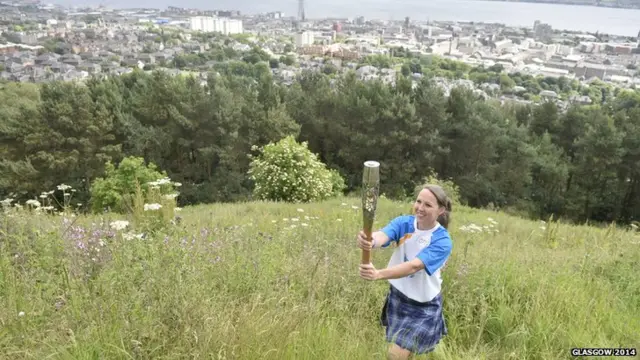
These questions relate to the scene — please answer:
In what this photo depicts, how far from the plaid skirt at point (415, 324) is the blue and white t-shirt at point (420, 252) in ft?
0.26

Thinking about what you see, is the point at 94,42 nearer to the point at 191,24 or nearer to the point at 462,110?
the point at 191,24

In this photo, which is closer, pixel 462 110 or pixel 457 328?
pixel 457 328

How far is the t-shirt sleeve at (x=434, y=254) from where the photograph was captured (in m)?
2.62

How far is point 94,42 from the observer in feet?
277

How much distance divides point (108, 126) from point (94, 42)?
76.9 m

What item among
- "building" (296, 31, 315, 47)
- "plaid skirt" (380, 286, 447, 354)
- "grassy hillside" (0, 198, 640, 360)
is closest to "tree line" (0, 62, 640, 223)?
"grassy hillside" (0, 198, 640, 360)

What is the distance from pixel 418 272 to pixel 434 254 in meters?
0.20

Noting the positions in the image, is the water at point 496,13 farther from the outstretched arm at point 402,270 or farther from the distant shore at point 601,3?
the outstretched arm at point 402,270

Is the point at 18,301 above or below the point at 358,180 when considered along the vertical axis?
above

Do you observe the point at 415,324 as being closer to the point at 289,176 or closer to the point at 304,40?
the point at 289,176

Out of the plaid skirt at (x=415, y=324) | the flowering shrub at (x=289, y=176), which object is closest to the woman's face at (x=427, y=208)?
the plaid skirt at (x=415, y=324)

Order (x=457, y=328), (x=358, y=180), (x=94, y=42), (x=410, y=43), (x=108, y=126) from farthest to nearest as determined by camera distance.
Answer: (x=410, y=43)
(x=94, y=42)
(x=358, y=180)
(x=108, y=126)
(x=457, y=328)

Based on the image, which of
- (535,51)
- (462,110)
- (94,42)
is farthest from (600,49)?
(94,42)

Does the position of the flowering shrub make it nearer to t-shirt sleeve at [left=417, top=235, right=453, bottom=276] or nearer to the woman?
the woman
